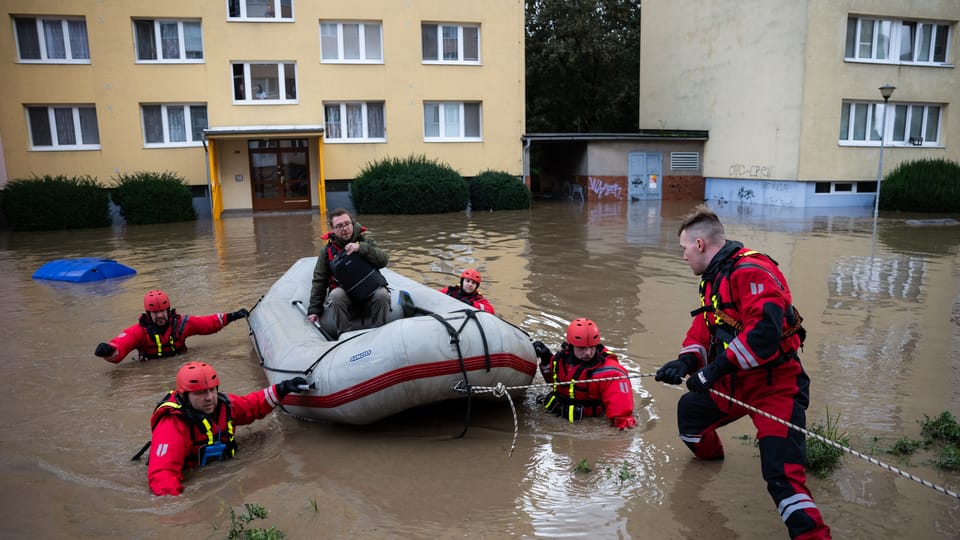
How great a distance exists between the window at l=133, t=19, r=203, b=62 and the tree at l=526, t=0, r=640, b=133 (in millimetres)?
16861

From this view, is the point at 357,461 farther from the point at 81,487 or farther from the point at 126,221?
the point at 126,221

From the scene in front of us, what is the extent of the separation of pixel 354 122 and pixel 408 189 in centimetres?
423

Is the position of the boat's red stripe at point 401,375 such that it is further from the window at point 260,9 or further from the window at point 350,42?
the window at point 260,9

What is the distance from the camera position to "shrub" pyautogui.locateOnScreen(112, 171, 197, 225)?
2039 cm

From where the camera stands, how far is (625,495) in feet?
13.9

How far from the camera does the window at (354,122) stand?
23.8 meters

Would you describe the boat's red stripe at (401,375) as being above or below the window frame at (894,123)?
below

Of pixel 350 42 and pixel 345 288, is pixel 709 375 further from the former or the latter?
pixel 350 42

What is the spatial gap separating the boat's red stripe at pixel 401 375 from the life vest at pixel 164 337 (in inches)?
110

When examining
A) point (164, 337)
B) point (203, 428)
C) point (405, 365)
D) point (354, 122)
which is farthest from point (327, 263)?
point (354, 122)

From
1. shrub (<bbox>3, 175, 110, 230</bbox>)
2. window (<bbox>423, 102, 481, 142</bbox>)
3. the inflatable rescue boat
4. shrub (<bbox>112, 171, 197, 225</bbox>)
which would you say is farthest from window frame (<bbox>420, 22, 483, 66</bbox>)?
the inflatable rescue boat

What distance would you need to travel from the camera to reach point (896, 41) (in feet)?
77.0

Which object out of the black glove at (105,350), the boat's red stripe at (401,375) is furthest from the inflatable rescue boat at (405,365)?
the black glove at (105,350)

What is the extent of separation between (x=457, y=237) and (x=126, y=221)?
11.0 meters
